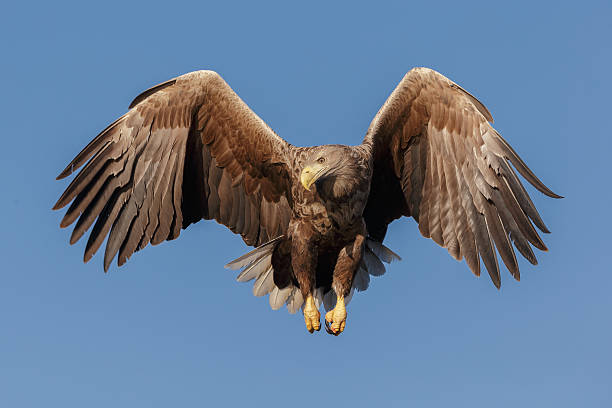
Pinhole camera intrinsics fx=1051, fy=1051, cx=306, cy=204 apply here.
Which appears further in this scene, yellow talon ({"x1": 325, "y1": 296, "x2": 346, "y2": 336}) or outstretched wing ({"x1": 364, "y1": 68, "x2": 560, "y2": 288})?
outstretched wing ({"x1": 364, "y1": 68, "x2": 560, "y2": 288})

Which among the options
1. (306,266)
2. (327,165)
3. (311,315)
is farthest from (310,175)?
(311,315)

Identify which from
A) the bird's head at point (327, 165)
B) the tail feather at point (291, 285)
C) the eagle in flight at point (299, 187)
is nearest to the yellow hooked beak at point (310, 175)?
the bird's head at point (327, 165)

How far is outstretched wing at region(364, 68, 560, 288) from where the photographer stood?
870 cm

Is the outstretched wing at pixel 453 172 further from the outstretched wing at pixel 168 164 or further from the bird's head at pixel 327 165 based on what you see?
the outstretched wing at pixel 168 164

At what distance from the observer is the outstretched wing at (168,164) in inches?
345

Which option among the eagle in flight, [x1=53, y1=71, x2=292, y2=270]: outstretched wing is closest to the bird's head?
the eagle in flight

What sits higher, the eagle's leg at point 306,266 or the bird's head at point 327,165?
the bird's head at point 327,165

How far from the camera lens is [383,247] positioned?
9195mm

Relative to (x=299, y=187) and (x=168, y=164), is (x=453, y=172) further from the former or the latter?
(x=168, y=164)

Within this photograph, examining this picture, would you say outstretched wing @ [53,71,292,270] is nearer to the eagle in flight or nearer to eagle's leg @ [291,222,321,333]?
the eagle in flight

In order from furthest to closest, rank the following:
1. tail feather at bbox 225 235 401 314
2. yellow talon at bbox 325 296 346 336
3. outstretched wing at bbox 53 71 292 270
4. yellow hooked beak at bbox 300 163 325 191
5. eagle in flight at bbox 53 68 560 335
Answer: tail feather at bbox 225 235 401 314, outstretched wing at bbox 53 71 292 270, eagle in flight at bbox 53 68 560 335, yellow talon at bbox 325 296 346 336, yellow hooked beak at bbox 300 163 325 191

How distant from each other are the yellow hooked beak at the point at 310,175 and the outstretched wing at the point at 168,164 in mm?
604

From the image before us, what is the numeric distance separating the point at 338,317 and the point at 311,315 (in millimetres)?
220

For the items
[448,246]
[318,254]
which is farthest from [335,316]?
[448,246]
